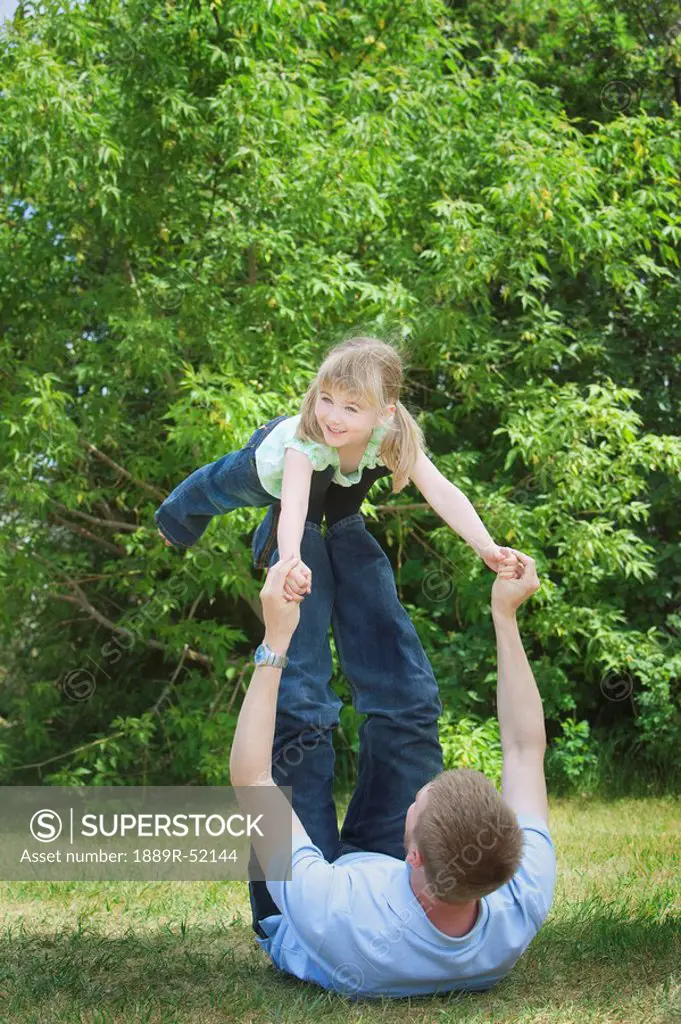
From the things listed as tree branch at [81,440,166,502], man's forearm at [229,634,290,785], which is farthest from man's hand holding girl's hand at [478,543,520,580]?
tree branch at [81,440,166,502]

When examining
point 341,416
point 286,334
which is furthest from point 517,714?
point 286,334

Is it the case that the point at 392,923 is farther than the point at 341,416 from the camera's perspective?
No

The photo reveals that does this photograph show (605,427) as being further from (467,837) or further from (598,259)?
(467,837)

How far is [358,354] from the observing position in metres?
2.86

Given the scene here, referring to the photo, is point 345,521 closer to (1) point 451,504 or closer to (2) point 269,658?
(1) point 451,504

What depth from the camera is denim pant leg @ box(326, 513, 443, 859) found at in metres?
2.83

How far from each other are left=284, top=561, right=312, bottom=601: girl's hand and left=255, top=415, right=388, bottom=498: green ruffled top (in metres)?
0.68

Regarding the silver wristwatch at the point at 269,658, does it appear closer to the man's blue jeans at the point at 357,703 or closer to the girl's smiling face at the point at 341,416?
the man's blue jeans at the point at 357,703

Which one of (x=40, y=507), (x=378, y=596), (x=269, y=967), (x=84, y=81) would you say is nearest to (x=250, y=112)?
(x=84, y=81)

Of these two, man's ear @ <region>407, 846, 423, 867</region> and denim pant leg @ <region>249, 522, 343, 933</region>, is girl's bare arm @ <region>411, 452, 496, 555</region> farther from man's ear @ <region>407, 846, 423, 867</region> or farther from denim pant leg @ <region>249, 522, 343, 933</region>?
man's ear @ <region>407, 846, 423, 867</region>

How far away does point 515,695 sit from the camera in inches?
97.3

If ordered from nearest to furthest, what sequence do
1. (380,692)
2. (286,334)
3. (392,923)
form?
1. (392,923)
2. (380,692)
3. (286,334)

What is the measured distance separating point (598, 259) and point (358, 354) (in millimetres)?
3801

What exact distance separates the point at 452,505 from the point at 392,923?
114 cm
